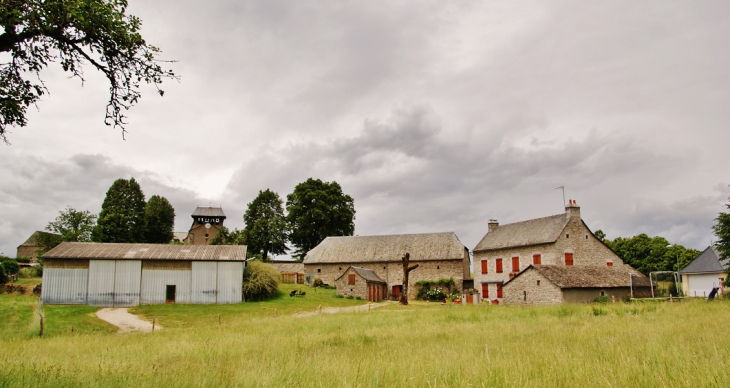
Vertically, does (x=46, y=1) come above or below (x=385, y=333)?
above

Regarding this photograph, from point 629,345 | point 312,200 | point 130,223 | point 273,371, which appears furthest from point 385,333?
point 130,223

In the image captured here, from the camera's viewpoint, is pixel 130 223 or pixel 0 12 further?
pixel 130 223

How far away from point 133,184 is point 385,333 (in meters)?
60.5

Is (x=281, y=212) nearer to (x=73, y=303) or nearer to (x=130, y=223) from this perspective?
(x=130, y=223)

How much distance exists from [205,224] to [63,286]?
1868 inches

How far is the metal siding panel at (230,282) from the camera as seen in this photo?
121 ft

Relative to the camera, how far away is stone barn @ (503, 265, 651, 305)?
→ 104 feet

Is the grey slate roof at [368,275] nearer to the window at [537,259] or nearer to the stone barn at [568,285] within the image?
the stone barn at [568,285]

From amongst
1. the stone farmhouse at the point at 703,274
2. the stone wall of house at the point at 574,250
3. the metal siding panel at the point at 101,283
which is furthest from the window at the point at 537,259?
the metal siding panel at the point at 101,283

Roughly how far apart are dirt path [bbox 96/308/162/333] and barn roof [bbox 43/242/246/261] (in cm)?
468

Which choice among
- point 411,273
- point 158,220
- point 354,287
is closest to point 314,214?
point 411,273

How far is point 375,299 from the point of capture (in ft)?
150

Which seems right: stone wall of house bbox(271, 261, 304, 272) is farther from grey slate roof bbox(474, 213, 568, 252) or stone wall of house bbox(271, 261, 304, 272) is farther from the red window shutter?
the red window shutter

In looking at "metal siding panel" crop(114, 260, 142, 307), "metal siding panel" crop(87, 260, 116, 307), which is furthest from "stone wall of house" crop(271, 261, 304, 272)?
"metal siding panel" crop(87, 260, 116, 307)
